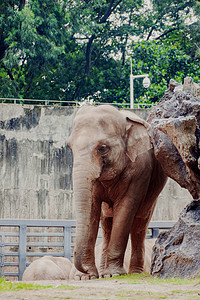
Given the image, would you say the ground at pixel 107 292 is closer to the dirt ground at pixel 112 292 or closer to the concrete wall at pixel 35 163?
the dirt ground at pixel 112 292

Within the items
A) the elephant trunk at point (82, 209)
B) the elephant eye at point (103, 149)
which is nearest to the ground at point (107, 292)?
the elephant trunk at point (82, 209)

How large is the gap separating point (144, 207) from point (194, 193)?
1283mm

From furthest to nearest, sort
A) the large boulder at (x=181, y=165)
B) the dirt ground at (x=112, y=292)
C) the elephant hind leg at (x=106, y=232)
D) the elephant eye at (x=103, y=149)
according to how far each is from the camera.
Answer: the elephant hind leg at (x=106, y=232) < the elephant eye at (x=103, y=149) < the large boulder at (x=181, y=165) < the dirt ground at (x=112, y=292)

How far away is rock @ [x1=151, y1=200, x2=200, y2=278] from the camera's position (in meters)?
6.45

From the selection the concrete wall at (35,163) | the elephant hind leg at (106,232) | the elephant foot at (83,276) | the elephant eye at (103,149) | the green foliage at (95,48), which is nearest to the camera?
the elephant foot at (83,276)

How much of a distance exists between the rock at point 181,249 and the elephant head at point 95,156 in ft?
2.83

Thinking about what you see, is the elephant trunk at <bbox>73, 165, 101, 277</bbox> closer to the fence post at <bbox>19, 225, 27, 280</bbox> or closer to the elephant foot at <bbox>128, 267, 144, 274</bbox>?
the elephant foot at <bbox>128, 267, 144, 274</bbox>

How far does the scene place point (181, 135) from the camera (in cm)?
658

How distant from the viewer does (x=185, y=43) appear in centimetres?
2695

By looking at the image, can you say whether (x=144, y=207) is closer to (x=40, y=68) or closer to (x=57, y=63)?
(x=40, y=68)

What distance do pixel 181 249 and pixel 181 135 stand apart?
127 cm

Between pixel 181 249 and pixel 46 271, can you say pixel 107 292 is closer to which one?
pixel 181 249

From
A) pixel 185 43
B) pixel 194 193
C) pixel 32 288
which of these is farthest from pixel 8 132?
pixel 185 43

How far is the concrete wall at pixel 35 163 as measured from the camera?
13953mm
